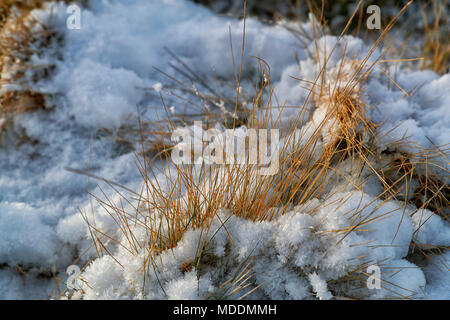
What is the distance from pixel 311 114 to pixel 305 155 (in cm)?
36

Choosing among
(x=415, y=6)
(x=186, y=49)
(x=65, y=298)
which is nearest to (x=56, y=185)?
(x=65, y=298)

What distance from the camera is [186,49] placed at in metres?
2.35

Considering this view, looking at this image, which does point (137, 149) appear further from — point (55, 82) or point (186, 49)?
point (186, 49)

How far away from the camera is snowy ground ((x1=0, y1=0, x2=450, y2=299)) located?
1.15 m

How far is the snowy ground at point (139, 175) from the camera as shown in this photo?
1.15 meters

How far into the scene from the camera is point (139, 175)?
178 cm
